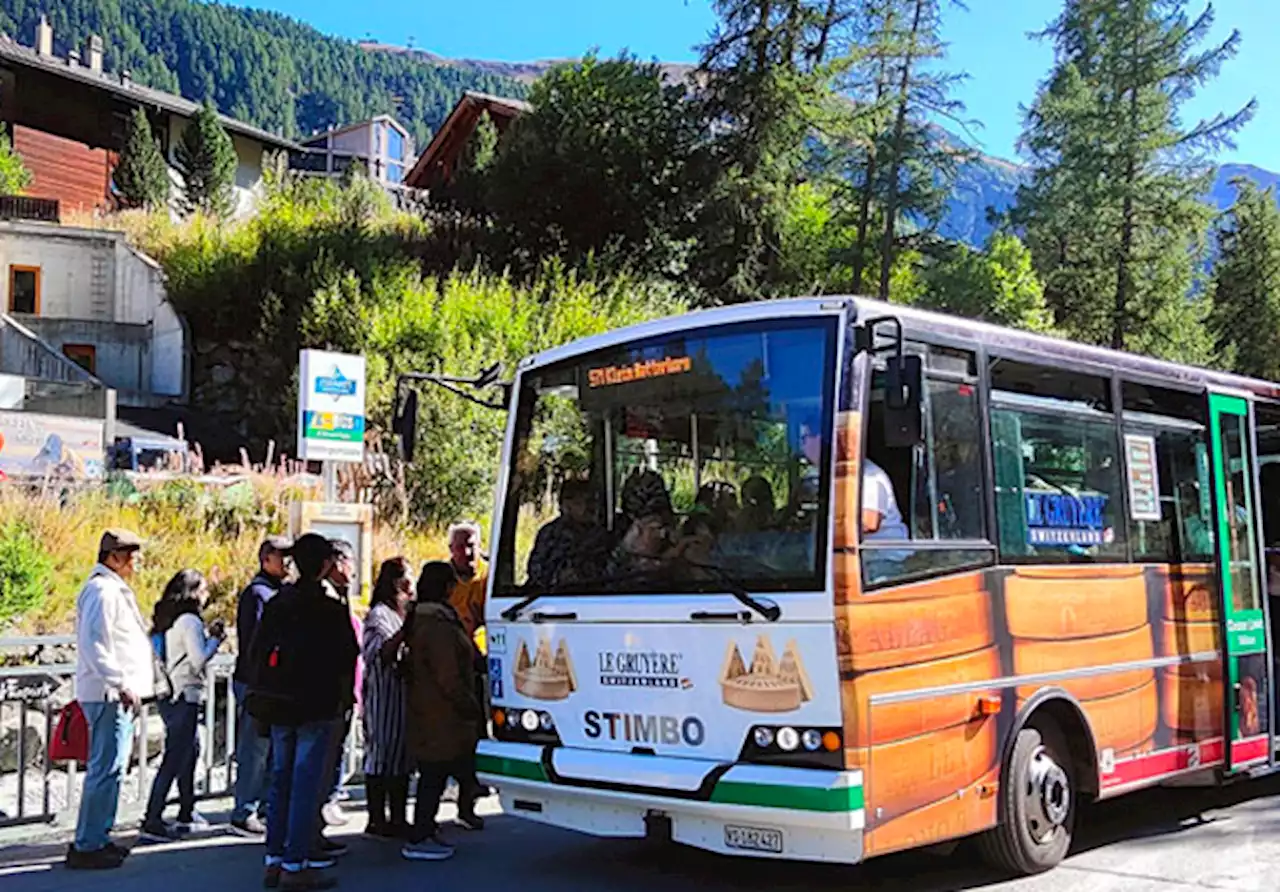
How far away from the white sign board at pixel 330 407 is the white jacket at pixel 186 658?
2.74m

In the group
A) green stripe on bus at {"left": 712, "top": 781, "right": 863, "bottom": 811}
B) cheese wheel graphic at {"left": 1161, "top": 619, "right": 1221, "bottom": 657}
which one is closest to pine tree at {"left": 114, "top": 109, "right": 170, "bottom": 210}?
cheese wheel graphic at {"left": 1161, "top": 619, "right": 1221, "bottom": 657}

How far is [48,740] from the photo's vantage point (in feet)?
26.8

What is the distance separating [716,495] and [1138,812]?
449 centimetres

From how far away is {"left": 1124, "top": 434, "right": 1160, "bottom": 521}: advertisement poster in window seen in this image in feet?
26.0

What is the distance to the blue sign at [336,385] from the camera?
35.4 feet

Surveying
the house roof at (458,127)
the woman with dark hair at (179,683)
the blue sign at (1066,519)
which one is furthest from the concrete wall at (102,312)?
the blue sign at (1066,519)

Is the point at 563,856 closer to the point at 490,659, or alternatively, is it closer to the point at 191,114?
the point at 490,659

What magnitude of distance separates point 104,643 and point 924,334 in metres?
4.81

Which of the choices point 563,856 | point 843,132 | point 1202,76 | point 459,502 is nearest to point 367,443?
point 459,502

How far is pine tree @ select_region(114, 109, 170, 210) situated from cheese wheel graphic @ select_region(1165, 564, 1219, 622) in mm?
37614

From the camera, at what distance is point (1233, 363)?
4162cm

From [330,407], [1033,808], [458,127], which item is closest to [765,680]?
[1033,808]

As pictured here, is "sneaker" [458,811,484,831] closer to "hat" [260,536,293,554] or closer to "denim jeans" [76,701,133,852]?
"hat" [260,536,293,554]

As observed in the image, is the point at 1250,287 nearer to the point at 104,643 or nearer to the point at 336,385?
the point at 336,385
